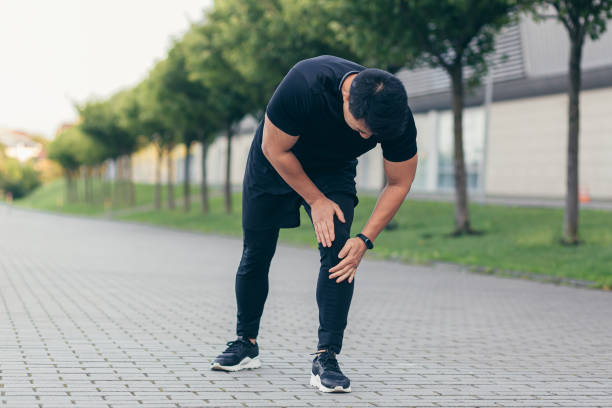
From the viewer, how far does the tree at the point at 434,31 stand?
604 inches

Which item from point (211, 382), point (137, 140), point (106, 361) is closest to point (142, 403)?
point (211, 382)

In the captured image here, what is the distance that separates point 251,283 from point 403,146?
1.20m

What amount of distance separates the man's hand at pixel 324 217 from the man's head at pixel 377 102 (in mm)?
619

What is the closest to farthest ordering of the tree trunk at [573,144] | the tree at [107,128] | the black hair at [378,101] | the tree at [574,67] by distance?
the black hair at [378,101] < the tree at [574,67] < the tree trunk at [573,144] < the tree at [107,128]

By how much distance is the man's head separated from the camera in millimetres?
3375

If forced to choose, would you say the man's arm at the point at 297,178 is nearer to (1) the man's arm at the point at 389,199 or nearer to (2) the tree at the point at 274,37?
(1) the man's arm at the point at 389,199

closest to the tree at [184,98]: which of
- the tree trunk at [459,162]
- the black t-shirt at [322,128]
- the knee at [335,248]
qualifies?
the tree trunk at [459,162]

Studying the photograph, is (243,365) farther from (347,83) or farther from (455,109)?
(455,109)

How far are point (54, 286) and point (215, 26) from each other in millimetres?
19372

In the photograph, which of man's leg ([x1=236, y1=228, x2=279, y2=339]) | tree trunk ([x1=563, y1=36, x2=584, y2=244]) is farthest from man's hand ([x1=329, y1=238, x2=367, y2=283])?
tree trunk ([x1=563, y1=36, x2=584, y2=244])

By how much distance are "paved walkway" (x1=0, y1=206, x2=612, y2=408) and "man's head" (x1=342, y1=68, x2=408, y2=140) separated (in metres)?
1.31

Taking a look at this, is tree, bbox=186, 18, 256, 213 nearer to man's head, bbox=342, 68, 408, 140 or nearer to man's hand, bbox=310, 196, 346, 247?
man's hand, bbox=310, 196, 346, 247

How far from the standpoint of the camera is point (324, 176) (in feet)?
13.5

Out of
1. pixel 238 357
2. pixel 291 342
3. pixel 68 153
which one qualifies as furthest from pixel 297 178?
pixel 68 153
